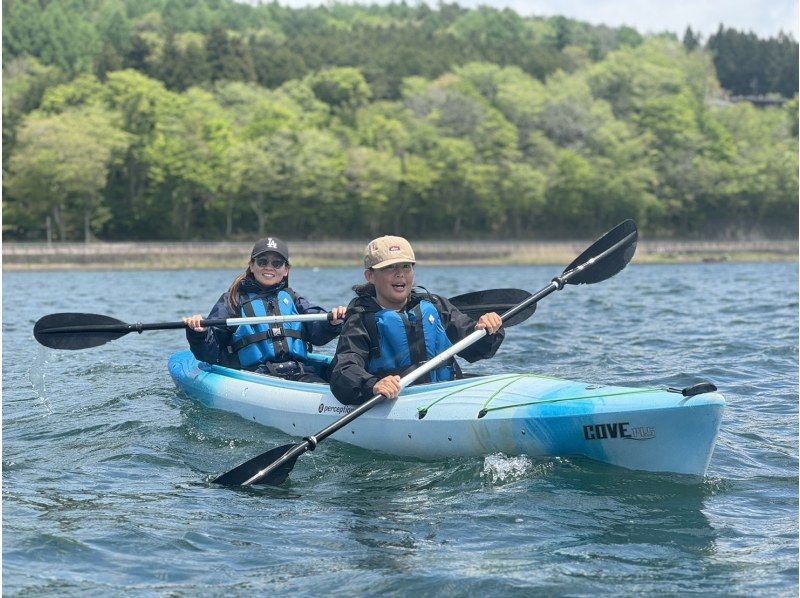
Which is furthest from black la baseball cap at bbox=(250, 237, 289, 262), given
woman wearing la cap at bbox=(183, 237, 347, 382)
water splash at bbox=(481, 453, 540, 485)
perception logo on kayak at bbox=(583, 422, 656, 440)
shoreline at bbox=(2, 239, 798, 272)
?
shoreline at bbox=(2, 239, 798, 272)

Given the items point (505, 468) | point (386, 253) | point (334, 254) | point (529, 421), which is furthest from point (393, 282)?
point (334, 254)

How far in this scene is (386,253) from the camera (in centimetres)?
788

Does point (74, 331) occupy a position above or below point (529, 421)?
above

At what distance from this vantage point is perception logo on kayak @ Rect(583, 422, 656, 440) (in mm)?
7055

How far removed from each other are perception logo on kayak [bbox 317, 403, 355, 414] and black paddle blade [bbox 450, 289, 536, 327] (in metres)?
2.16

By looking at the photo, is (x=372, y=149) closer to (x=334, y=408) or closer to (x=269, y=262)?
(x=269, y=262)

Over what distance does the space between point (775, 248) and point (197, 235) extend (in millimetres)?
37115

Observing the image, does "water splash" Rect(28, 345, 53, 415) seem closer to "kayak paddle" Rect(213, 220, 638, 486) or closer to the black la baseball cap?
the black la baseball cap

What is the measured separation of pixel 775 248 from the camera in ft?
229

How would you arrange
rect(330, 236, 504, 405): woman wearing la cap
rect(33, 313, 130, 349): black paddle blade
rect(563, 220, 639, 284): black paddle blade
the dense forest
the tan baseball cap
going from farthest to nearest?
the dense forest
rect(33, 313, 130, 349): black paddle blade
rect(563, 220, 639, 284): black paddle blade
rect(330, 236, 504, 405): woman wearing la cap
the tan baseball cap

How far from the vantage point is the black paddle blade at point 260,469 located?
24.5 ft

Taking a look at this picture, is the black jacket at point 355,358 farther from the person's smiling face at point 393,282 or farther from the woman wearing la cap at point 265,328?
the woman wearing la cap at point 265,328

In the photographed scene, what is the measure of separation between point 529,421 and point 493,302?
292 centimetres

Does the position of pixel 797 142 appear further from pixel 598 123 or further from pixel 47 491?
pixel 47 491
